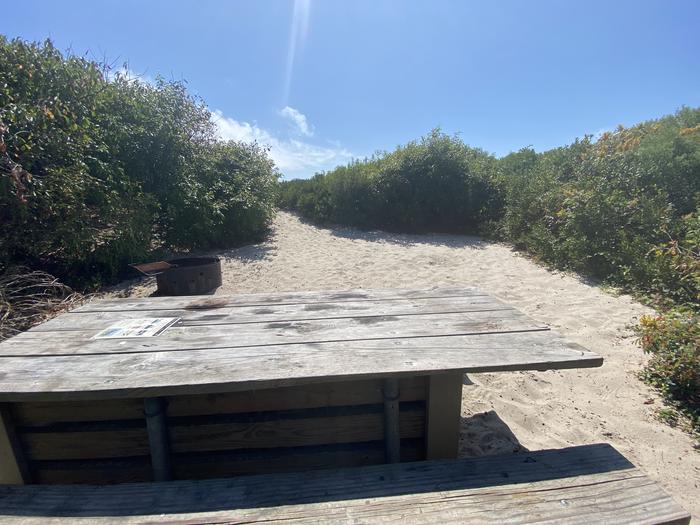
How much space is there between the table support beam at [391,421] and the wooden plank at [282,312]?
0.44m

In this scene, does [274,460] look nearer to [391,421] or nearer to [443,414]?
[391,421]

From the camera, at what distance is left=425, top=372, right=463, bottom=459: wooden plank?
157 centimetres

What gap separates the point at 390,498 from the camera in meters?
1.14

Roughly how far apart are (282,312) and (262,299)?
1.09 feet

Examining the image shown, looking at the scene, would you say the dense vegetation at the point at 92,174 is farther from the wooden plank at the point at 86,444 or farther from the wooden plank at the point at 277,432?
the wooden plank at the point at 277,432

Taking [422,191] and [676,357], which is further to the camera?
[422,191]

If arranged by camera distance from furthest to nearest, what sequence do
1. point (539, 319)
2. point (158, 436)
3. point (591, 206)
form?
point (591, 206) < point (539, 319) < point (158, 436)

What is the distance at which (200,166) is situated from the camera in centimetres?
829

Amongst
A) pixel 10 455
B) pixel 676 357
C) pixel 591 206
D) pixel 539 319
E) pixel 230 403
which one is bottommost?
pixel 539 319

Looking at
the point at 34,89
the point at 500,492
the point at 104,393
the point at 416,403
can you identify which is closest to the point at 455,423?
the point at 416,403

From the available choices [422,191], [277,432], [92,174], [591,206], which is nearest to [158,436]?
[277,432]

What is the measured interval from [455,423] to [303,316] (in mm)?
947

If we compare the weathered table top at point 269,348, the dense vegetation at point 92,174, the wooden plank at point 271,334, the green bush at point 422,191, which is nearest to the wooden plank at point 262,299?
the weathered table top at point 269,348

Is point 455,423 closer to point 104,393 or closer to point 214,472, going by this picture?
point 214,472
